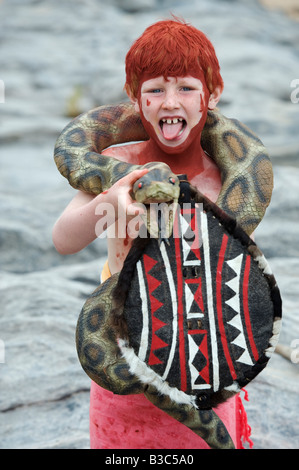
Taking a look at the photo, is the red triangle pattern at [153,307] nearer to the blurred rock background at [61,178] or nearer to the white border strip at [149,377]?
the white border strip at [149,377]

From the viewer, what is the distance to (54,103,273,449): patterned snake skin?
1.36m

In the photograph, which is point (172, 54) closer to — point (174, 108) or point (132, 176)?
point (174, 108)

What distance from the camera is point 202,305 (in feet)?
4.29

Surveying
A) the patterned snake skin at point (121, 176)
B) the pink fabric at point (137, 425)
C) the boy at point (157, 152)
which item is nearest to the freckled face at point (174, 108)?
the boy at point (157, 152)

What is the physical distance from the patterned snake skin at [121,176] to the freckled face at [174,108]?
12 cm

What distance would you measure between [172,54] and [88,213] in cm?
40

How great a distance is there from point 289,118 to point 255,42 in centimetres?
254

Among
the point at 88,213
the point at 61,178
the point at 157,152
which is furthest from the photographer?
the point at 61,178

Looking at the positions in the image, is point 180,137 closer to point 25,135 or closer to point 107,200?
point 107,200

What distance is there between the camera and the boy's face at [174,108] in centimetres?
142

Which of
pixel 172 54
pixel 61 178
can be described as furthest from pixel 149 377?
pixel 61 178

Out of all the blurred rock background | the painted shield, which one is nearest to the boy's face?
Answer: the painted shield

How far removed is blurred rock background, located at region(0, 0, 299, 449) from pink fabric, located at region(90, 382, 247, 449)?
0.73 m
